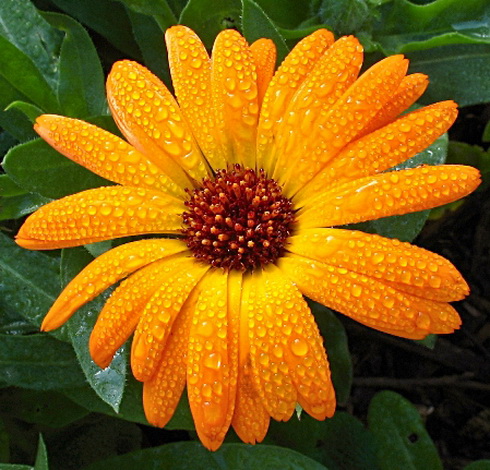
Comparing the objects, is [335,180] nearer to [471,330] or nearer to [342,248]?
[342,248]

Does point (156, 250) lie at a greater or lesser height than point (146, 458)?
greater

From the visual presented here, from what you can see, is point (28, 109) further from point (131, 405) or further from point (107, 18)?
point (131, 405)

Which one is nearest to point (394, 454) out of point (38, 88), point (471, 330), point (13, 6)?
point (471, 330)

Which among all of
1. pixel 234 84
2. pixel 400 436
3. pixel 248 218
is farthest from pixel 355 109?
pixel 400 436

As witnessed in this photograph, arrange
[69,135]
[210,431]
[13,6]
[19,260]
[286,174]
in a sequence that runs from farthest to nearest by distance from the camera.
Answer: [13,6] → [19,260] → [286,174] → [69,135] → [210,431]

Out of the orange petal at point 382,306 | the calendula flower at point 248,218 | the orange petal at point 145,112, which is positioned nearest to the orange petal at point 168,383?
the calendula flower at point 248,218

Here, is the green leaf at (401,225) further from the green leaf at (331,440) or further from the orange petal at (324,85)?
the green leaf at (331,440)
